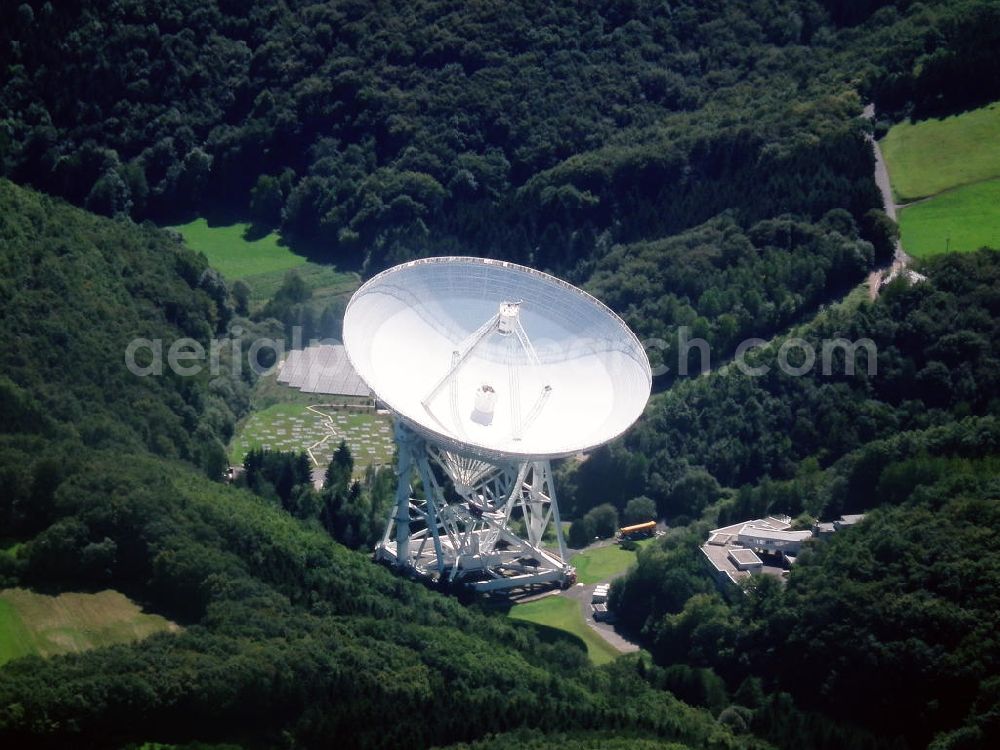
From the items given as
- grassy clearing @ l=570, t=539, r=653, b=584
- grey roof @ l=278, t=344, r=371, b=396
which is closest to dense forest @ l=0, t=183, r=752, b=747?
grassy clearing @ l=570, t=539, r=653, b=584

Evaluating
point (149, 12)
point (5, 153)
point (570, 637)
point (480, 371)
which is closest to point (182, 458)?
point (480, 371)

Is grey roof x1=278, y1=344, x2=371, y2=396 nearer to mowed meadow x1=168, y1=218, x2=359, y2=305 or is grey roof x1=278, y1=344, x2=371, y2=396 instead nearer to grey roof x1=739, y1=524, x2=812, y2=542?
mowed meadow x1=168, y1=218, x2=359, y2=305

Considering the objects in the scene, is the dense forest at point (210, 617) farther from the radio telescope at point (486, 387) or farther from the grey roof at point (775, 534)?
the grey roof at point (775, 534)

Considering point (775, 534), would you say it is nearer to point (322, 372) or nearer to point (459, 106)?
point (322, 372)

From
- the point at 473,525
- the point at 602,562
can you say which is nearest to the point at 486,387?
the point at 473,525

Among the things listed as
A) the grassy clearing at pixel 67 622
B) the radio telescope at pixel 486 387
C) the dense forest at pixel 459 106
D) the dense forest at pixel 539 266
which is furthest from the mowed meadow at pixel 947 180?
the grassy clearing at pixel 67 622

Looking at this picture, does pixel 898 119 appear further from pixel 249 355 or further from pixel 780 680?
pixel 780 680
